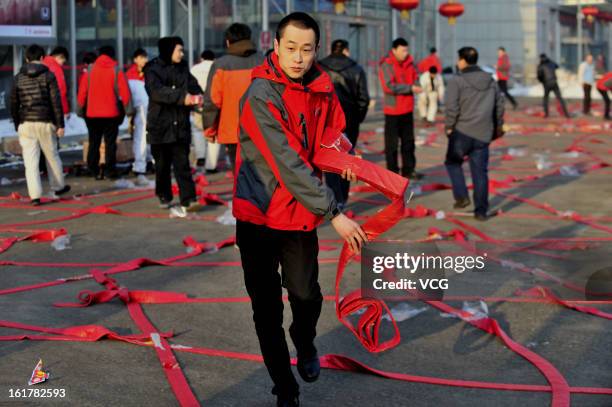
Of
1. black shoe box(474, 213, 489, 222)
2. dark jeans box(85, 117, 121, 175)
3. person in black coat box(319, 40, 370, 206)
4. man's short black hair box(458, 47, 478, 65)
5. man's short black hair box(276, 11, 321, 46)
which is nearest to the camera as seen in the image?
man's short black hair box(276, 11, 321, 46)

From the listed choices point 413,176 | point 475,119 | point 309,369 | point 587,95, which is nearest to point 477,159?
point 475,119

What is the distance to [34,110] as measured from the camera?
11.8 m

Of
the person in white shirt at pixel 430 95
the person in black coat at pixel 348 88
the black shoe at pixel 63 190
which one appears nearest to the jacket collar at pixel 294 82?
the person in black coat at pixel 348 88

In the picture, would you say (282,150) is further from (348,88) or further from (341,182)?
(348,88)

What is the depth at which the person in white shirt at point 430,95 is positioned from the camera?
85.4 ft

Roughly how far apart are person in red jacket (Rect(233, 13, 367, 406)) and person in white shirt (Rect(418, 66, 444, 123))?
21174 millimetres

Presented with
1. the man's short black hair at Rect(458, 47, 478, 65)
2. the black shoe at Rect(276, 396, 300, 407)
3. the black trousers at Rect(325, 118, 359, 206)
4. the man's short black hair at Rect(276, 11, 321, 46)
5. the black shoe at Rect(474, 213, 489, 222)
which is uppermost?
the man's short black hair at Rect(458, 47, 478, 65)

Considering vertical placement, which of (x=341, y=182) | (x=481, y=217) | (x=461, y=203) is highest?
(x=341, y=182)

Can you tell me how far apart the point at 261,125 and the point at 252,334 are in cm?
205

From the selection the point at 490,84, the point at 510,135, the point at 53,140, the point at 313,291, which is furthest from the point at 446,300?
the point at 510,135

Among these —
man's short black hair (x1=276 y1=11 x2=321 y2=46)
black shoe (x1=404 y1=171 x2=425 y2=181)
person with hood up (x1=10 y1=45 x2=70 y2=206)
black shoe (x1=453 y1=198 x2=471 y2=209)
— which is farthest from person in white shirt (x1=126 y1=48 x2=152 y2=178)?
man's short black hair (x1=276 y1=11 x2=321 y2=46)

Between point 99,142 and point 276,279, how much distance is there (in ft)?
33.4

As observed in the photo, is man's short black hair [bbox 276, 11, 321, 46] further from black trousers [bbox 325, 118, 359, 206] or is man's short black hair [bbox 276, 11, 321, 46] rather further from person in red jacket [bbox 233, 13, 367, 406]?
black trousers [bbox 325, 118, 359, 206]

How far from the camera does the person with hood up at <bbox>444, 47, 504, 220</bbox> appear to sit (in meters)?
Result: 10.8
